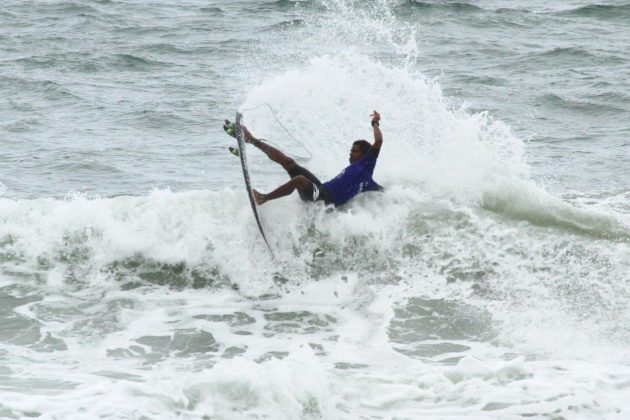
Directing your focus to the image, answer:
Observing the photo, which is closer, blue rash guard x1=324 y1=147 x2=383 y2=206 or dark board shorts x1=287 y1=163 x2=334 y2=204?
dark board shorts x1=287 y1=163 x2=334 y2=204

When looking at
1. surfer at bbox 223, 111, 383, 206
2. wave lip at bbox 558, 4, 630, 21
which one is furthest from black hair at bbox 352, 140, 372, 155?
wave lip at bbox 558, 4, 630, 21

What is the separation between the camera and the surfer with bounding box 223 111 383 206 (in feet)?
31.7

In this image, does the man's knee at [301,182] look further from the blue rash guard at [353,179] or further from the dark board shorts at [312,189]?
the blue rash guard at [353,179]

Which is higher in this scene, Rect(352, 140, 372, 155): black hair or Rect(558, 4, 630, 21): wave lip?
Rect(558, 4, 630, 21): wave lip

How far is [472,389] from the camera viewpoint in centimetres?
684

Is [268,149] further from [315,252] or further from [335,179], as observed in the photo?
[315,252]

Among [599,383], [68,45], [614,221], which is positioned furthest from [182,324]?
[68,45]

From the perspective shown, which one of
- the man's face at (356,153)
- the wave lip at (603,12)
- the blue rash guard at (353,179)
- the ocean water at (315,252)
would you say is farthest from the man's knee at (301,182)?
the wave lip at (603,12)

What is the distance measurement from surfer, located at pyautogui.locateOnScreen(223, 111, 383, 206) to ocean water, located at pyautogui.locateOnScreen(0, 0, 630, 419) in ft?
0.83

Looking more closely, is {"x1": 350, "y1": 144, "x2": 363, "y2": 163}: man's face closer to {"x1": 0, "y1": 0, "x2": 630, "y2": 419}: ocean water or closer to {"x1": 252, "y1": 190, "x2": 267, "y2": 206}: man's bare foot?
{"x1": 0, "y1": 0, "x2": 630, "y2": 419}: ocean water

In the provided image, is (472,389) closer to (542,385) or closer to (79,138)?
(542,385)

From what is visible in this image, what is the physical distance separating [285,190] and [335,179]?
1.88 ft

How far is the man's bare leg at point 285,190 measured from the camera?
966 centimetres

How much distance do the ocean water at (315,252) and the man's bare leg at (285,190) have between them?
261 millimetres
